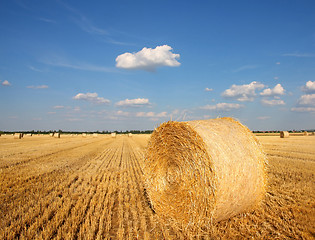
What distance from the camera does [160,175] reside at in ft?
18.2

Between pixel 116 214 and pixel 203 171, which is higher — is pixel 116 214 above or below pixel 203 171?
below

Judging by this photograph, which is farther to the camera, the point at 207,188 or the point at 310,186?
the point at 310,186

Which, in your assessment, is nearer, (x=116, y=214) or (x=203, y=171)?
(x=203, y=171)

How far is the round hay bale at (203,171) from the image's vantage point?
3.99 metres

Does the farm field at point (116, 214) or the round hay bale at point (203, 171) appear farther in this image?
the round hay bale at point (203, 171)

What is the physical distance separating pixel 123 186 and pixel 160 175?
2257 mm

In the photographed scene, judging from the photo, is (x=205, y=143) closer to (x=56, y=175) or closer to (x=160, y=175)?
(x=160, y=175)

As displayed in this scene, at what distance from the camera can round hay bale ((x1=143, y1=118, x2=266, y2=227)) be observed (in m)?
3.99

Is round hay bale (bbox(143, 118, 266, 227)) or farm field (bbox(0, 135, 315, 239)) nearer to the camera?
farm field (bbox(0, 135, 315, 239))

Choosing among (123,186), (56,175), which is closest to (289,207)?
(123,186)

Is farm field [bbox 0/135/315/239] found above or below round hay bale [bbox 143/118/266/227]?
below

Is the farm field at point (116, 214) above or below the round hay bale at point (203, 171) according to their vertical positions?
below

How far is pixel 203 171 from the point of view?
4.19 meters

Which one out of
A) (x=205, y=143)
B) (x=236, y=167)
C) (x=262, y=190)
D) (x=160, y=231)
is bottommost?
(x=160, y=231)
